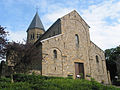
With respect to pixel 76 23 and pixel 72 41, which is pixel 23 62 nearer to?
pixel 72 41

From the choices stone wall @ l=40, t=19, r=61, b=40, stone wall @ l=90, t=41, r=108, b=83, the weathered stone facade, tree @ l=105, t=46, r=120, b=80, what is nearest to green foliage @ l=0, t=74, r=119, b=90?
the weathered stone facade

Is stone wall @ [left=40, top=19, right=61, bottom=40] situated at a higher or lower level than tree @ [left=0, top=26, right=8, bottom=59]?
higher

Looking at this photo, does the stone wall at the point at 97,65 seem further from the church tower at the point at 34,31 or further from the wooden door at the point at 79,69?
the church tower at the point at 34,31

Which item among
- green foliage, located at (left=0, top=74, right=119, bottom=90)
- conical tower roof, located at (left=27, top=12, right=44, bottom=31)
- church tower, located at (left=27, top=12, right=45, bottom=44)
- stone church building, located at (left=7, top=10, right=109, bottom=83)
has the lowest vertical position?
green foliage, located at (left=0, top=74, right=119, bottom=90)

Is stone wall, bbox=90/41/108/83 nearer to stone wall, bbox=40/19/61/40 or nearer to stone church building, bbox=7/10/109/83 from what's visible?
stone church building, bbox=7/10/109/83

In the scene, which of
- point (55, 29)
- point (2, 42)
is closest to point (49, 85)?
point (2, 42)

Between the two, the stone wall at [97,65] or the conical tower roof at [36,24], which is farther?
the conical tower roof at [36,24]

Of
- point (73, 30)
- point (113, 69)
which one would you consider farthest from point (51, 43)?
point (113, 69)

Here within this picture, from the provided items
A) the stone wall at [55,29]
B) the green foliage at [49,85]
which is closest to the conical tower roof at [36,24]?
the stone wall at [55,29]

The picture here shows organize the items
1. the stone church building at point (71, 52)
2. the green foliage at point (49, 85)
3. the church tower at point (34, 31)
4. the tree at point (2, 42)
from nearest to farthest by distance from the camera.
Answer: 1. the green foliage at point (49, 85)
2. the tree at point (2, 42)
3. the stone church building at point (71, 52)
4. the church tower at point (34, 31)

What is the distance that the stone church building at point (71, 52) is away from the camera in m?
18.9

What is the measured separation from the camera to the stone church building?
18.9 metres

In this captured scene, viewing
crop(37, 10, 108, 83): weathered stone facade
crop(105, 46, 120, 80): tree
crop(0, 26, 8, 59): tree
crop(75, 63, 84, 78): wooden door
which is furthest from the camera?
crop(105, 46, 120, 80): tree

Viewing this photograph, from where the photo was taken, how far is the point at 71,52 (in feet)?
71.3
